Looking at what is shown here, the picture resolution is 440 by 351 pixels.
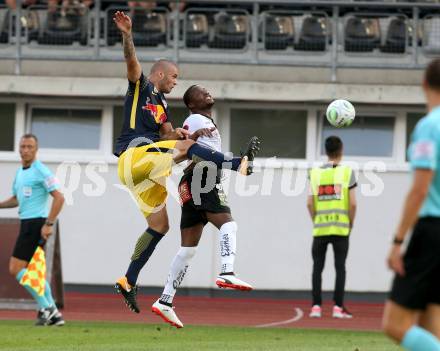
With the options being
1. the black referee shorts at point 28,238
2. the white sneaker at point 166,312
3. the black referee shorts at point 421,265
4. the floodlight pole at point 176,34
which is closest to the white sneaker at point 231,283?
the white sneaker at point 166,312

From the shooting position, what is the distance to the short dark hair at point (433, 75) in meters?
7.61

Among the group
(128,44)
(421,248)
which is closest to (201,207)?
(128,44)

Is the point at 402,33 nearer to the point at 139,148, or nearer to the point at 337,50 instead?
the point at 337,50

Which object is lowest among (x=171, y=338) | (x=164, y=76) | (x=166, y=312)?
(x=171, y=338)

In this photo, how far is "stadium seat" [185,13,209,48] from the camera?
2245 centimetres

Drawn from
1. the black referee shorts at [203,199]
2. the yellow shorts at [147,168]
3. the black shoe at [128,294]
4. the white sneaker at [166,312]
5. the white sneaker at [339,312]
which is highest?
the yellow shorts at [147,168]

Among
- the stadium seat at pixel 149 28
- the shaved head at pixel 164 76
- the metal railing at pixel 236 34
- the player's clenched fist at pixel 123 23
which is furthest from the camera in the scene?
the stadium seat at pixel 149 28

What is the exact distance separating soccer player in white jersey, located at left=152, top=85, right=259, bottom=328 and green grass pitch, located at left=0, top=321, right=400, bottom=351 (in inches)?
50.7

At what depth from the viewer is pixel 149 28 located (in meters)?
22.5

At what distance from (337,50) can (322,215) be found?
5400mm

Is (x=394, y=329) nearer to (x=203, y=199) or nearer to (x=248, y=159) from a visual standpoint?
(x=248, y=159)

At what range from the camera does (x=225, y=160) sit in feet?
36.4

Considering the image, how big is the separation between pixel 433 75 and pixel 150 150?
4.13 metres

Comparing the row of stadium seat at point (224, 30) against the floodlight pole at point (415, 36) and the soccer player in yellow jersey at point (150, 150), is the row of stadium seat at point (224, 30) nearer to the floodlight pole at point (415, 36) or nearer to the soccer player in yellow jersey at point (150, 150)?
the floodlight pole at point (415, 36)
